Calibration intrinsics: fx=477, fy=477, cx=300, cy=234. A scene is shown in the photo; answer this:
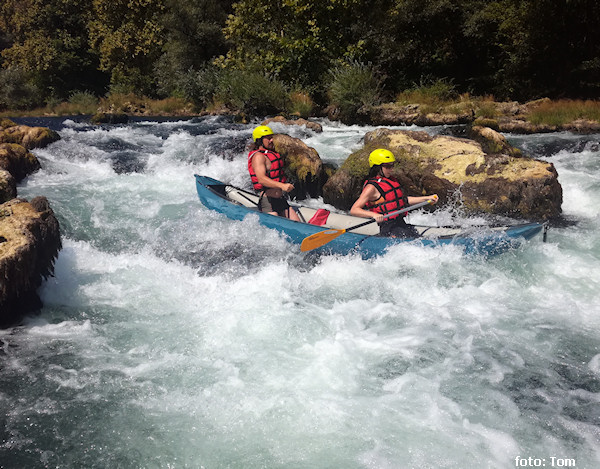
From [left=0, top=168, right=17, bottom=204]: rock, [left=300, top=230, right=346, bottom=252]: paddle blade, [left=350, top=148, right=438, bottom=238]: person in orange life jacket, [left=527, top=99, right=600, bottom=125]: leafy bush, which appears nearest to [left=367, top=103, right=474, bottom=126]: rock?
[left=527, top=99, right=600, bottom=125]: leafy bush

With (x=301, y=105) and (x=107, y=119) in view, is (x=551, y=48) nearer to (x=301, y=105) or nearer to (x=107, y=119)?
(x=301, y=105)

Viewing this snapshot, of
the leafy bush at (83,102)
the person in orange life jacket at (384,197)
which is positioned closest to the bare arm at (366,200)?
the person in orange life jacket at (384,197)

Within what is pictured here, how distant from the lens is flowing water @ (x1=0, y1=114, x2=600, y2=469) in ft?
8.95

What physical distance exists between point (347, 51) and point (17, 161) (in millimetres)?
10094

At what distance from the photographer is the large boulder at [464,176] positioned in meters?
5.92

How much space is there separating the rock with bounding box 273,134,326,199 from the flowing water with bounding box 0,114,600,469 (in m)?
1.75

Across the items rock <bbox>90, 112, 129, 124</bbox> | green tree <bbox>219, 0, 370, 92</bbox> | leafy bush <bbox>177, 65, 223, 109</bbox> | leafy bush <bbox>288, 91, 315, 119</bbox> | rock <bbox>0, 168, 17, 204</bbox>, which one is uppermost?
green tree <bbox>219, 0, 370, 92</bbox>

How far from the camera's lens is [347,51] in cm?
1444

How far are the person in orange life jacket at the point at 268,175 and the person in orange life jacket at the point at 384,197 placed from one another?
1.09 m

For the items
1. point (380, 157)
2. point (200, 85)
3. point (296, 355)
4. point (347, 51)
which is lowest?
point (296, 355)

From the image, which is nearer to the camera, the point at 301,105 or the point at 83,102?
the point at 301,105

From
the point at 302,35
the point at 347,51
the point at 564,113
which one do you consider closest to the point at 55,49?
the point at 302,35

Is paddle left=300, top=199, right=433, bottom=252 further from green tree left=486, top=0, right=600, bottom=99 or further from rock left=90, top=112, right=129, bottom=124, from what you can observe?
rock left=90, top=112, right=129, bottom=124

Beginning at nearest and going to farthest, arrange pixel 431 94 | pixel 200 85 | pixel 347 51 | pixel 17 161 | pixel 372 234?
pixel 372 234, pixel 17 161, pixel 431 94, pixel 347 51, pixel 200 85
